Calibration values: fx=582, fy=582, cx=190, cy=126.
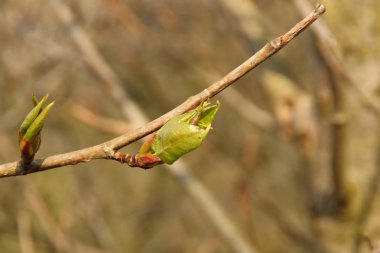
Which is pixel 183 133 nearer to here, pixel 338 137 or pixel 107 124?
pixel 338 137

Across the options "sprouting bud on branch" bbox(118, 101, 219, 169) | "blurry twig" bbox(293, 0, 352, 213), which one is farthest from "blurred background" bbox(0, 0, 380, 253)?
"sprouting bud on branch" bbox(118, 101, 219, 169)

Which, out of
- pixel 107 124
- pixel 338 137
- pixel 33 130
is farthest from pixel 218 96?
pixel 33 130

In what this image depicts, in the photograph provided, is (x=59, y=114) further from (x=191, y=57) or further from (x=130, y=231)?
(x=191, y=57)

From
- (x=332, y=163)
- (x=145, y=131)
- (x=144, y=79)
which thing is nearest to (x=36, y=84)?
(x=144, y=79)

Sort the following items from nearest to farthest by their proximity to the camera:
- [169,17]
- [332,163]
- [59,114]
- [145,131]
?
1. [145,131]
2. [332,163]
3. [169,17]
4. [59,114]

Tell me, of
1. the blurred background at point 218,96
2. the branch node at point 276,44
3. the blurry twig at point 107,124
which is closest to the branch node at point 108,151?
the branch node at point 276,44

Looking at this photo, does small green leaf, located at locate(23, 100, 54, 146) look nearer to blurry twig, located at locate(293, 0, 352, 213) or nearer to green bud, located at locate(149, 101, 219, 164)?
green bud, located at locate(149, 101, 219, 164)
